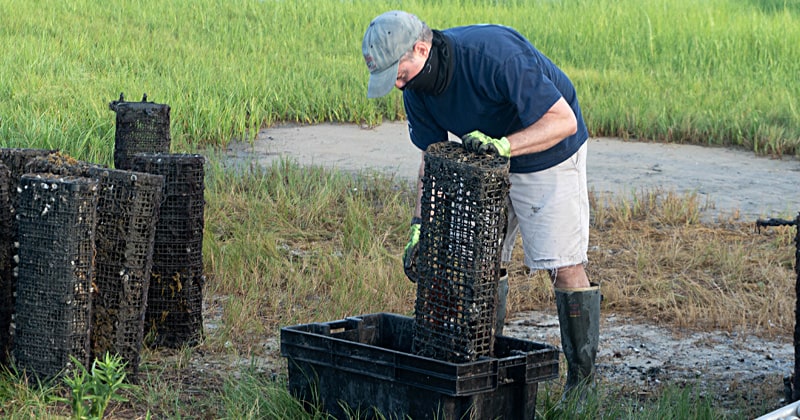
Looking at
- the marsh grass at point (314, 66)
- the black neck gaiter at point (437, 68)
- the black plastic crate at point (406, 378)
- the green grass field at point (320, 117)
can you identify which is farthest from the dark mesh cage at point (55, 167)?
the marsh grass at point (314, 66)

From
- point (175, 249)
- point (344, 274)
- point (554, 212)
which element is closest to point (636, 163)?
point (344, 274)

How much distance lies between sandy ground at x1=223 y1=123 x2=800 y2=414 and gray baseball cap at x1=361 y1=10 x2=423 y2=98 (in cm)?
150

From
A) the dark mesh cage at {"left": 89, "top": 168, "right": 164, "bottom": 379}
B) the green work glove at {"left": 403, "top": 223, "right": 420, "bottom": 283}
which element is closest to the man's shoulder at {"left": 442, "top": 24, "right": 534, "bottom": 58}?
the green work glove at {"left": 403, "top": 223, "right": 420, "bottom": 283}

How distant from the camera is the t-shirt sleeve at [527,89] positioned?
10.9 feet

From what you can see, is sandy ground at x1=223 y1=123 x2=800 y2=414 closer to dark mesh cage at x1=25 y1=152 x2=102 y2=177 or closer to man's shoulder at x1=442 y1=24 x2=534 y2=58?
man's shoulder at x1=442 y1=24 x2=534 y2=58

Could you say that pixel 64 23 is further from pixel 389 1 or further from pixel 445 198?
pixel 445 198

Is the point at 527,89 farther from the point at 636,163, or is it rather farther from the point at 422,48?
the point at 636,163

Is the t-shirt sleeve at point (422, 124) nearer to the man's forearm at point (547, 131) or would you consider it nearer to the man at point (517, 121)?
the man at point (517, 121)

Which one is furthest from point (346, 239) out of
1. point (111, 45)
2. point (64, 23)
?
point (64, 23)

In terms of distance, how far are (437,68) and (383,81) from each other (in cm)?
20

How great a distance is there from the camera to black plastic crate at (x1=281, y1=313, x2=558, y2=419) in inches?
120

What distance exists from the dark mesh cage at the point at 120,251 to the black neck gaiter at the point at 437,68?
3.25 feet

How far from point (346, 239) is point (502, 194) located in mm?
2630

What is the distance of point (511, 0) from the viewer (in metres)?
16.6
